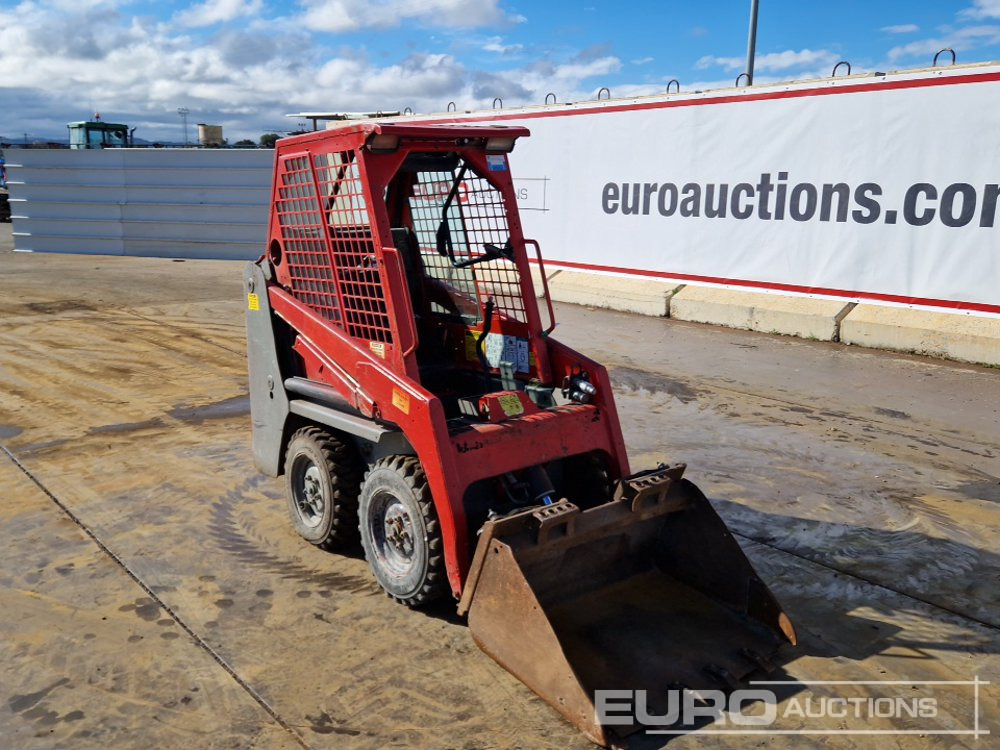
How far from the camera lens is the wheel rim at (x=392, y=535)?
4.05 m

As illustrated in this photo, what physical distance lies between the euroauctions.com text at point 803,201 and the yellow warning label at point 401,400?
26.6 ft

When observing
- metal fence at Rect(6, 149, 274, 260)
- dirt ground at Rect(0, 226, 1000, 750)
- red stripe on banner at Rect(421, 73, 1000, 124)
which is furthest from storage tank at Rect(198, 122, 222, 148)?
dirt ground at Rect(0, 226, 1000, 750)

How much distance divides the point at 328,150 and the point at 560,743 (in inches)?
117

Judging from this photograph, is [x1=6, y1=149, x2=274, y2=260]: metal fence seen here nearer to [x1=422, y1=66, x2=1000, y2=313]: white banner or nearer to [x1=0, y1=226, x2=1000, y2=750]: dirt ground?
[x1=422, y1=66, x2=1000, y2=313]: white banner

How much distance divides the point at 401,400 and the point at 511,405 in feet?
1.84

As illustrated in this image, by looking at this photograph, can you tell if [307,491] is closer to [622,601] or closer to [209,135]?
[622,601]

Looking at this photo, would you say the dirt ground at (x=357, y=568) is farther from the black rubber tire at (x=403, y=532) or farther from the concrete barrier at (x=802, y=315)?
the concrete barrier at (x=802, y=315)

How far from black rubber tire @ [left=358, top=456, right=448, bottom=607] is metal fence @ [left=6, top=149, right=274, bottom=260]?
14.5 meters

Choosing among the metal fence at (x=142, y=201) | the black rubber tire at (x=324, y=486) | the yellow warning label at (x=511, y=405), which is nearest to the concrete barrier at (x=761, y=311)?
the yellow warning label at (x=511, y=405)

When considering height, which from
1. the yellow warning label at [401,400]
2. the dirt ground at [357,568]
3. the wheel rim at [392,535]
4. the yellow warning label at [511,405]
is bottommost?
the dirt ground at [357,568]

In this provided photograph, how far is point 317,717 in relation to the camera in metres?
3.32

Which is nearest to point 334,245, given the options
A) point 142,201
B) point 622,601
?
point 622,601

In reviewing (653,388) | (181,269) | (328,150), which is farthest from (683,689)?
(181,269)

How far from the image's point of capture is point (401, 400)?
155 inches
